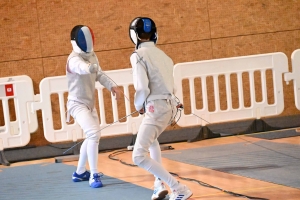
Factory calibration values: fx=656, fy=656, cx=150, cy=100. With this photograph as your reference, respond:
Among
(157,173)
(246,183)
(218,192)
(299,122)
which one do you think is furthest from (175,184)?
(299,122)

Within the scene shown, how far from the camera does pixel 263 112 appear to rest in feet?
26.9

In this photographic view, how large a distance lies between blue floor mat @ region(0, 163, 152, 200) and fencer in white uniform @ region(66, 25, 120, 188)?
14 cm

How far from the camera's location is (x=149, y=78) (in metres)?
4.77

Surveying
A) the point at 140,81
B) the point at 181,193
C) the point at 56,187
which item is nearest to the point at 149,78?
the point at 140,81

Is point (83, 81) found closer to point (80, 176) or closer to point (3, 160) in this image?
point (80, 176)

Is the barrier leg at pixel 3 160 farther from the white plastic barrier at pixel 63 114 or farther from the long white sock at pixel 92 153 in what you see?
the long white sock at pixel 92 153

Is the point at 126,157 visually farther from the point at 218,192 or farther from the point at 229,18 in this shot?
the point at 229,18

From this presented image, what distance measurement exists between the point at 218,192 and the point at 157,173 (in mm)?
603

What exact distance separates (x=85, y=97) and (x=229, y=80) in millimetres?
2724

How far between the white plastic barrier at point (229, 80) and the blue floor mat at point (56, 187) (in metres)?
1.90

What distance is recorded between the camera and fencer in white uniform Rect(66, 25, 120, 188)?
5727mm

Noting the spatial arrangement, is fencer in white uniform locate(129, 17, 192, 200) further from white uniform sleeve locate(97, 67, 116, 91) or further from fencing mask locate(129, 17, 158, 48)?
white uniform sleeve locate(97, 67, 116, 91)

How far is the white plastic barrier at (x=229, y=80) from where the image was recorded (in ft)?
26.3

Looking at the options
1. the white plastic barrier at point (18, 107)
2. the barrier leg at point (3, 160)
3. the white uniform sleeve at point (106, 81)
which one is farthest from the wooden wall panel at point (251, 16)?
the white uniform sleeve at point (106, 81)
